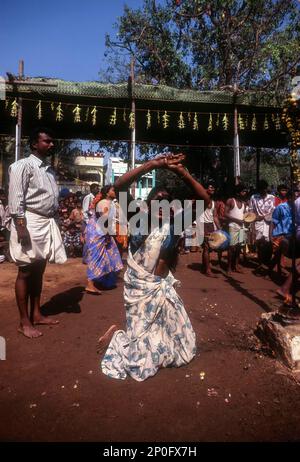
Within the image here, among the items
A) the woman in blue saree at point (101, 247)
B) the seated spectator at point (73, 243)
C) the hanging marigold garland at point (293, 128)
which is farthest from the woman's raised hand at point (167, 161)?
the seated spectator at point (73, 243)

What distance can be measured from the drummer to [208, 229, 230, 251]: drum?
0.88 feet

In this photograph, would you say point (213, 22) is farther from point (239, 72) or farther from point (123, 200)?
point (123, 200)

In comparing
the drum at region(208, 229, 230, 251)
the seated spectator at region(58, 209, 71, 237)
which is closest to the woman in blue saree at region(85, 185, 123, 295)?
the drum at region(208, 229, 230, 251)

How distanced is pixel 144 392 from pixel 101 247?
3407 millimetres

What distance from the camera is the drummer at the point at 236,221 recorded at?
25.1ft

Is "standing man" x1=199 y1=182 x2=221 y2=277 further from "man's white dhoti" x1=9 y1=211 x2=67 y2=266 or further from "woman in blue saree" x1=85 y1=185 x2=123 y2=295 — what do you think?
"man's white dhoti" x1=9 y1=211 x2=67 y2=266

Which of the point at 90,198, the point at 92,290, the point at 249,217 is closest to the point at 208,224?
the point at 249,217

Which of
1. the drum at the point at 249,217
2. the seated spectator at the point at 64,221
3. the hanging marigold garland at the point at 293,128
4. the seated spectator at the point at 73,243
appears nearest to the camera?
the hanging marigold garland at the point at 293,128

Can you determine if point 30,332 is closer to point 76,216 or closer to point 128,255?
point 128,255

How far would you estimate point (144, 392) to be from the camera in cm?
284

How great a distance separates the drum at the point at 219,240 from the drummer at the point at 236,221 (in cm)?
27

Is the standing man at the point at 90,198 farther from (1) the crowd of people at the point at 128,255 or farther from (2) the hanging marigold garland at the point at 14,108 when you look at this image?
(1) the crowd of people at the point at 128,255

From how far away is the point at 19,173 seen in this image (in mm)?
A: 3740
